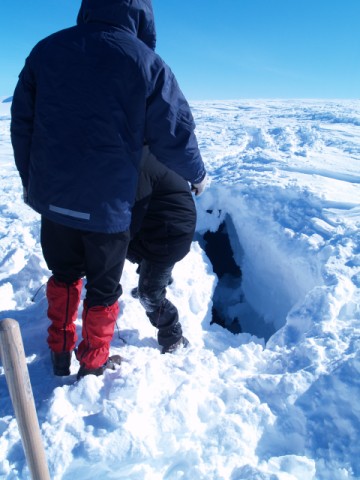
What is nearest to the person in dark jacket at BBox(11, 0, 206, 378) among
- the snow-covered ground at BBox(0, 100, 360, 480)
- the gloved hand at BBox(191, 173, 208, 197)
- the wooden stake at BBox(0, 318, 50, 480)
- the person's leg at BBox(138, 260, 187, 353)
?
the gloved hand at BBox(191, 173, 208, 197)

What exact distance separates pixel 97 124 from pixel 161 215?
633mm

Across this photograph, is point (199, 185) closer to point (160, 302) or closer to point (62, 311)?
point (160, 302)

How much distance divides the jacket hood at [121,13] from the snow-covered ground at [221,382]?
5.16 feet

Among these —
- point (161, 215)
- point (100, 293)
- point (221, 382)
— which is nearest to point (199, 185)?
point (161, 215)

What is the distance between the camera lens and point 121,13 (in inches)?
54.1

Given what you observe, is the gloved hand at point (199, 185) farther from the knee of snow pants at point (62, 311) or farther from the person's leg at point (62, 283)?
the knee of snow pants at point (62, 311)

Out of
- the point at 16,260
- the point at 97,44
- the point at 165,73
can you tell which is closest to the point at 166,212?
the point at 165,73

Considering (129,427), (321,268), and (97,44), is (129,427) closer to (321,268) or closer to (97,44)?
(97,44)

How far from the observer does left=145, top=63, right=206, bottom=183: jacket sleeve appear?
1386mm

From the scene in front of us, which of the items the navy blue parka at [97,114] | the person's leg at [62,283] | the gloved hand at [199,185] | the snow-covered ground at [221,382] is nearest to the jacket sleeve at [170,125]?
the navy blue parka at [97,114]

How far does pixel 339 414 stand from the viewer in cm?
152

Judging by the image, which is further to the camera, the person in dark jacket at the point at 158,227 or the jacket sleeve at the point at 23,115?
the person in dark jacket at the point at 158,227

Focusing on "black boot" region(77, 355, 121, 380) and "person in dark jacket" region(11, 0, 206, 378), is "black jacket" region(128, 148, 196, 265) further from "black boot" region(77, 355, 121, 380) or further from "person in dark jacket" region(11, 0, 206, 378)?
"black boot" region(77, 355, 121, 380)

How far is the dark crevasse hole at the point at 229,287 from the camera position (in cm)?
411
